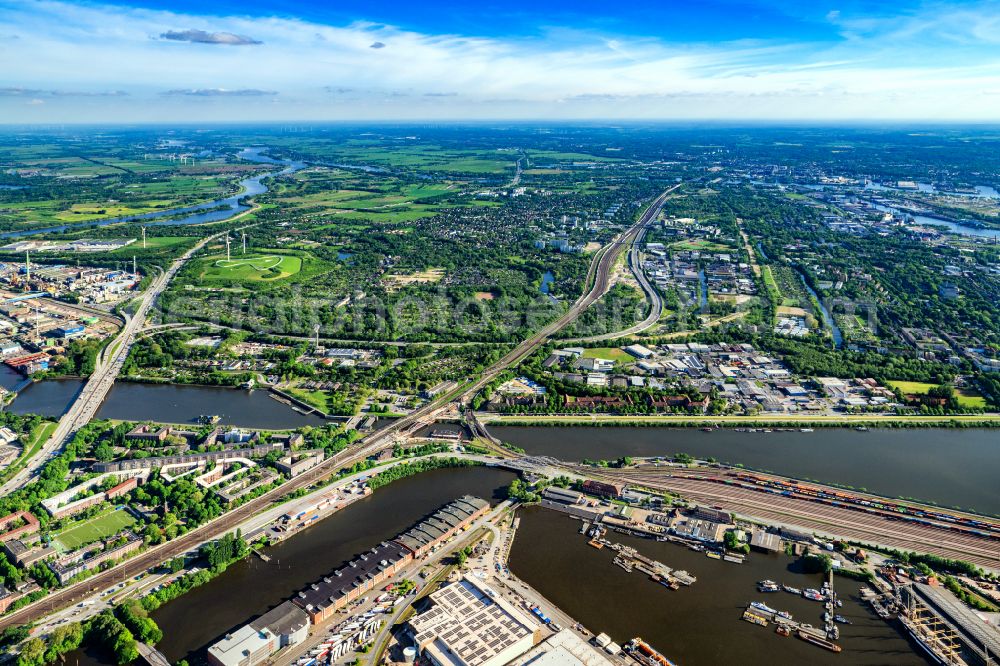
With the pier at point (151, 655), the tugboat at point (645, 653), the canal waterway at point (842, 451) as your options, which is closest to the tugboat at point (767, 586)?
the tugboat at point (645, 653)

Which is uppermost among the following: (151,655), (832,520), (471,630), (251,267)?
(251,267)

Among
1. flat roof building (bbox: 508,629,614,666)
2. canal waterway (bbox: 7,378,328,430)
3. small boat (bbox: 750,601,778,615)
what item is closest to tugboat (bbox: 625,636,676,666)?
flat roof building (bbox: 508,629,614,666)

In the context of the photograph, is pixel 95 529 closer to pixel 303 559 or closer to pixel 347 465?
pixel 303 559

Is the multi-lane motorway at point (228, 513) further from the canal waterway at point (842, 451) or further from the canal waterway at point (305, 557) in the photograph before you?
the canal waterway at point (842, 451)

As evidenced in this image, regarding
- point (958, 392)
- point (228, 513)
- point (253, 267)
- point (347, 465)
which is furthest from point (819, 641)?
point (253, 267)

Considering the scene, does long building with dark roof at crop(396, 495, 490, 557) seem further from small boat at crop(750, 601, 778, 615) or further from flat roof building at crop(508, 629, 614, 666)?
small boat at crop(750, 601, 778, 615)

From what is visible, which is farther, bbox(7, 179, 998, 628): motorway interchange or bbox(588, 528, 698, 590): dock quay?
bbox(588, 528, 698, 590): dock quay
